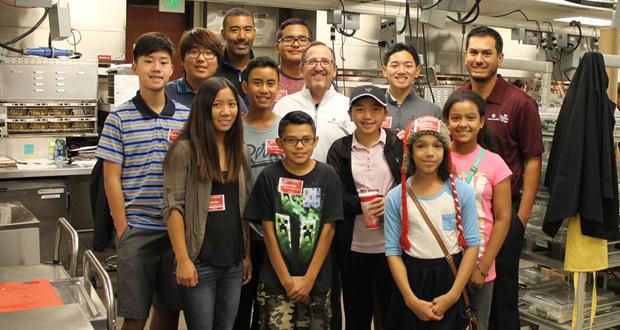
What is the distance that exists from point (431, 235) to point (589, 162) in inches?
34.7

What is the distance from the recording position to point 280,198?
7.37 feet

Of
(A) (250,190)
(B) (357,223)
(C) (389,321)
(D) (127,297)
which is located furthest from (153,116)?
(C) (389,321)

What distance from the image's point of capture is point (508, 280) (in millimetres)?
2535

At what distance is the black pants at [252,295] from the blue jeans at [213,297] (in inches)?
6.9

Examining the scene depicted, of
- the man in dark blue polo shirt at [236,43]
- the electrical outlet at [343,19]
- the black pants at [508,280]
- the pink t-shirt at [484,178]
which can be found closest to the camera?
the pink t-shirt at [484,178]

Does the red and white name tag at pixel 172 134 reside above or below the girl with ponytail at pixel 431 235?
above

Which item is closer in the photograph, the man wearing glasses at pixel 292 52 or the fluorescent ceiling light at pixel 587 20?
the man wearing glasses at pixel 292 52

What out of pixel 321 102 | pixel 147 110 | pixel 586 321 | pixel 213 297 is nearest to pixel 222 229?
pixel 213 297

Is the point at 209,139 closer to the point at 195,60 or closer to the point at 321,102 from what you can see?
the point at 195,60

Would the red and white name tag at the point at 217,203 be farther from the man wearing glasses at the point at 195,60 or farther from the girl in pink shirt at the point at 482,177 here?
the girl in pink shirt at the point at 482,177

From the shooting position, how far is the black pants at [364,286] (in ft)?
7.96

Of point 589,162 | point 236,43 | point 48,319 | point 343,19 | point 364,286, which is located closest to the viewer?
point 48,319

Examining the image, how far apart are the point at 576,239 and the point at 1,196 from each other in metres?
3.96

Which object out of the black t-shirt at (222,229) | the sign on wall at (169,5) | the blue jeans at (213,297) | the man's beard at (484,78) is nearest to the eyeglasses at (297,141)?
the black t-shirt at (222,229)
